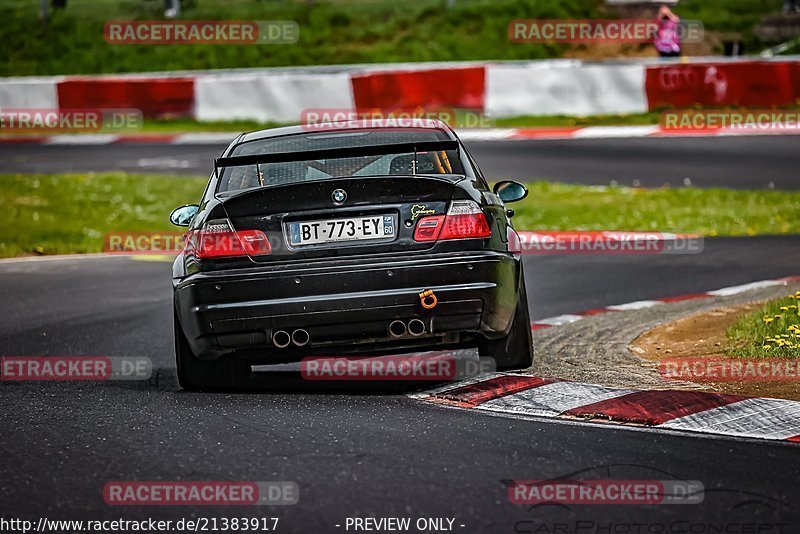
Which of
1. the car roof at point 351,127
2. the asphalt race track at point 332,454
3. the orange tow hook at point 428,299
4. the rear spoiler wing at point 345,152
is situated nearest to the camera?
the asphalt race track at point 332,454

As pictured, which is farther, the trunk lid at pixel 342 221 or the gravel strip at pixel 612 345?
the gravel strip at pixel 612 345

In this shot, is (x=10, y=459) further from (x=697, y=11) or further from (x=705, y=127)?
(x=697, y=11)

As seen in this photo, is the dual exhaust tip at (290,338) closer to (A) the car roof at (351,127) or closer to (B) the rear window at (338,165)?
(B) the rear window at (338,165)

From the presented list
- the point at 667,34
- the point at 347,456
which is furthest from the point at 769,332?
the point at 667,34

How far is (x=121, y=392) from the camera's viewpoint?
7.97m

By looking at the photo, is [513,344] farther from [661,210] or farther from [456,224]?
[661,210]

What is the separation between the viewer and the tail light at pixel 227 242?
7.50 m

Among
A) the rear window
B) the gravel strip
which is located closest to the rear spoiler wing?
the rear window

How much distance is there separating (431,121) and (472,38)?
28.0 meters

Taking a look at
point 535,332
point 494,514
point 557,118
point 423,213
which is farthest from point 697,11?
point 494,514

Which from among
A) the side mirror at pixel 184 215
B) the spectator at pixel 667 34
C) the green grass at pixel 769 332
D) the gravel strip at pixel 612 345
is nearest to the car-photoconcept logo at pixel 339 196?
the side mirror at pixel 184 215

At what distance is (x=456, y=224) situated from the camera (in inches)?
297

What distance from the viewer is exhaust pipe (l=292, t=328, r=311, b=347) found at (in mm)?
7484

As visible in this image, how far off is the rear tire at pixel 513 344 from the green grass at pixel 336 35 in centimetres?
2755
